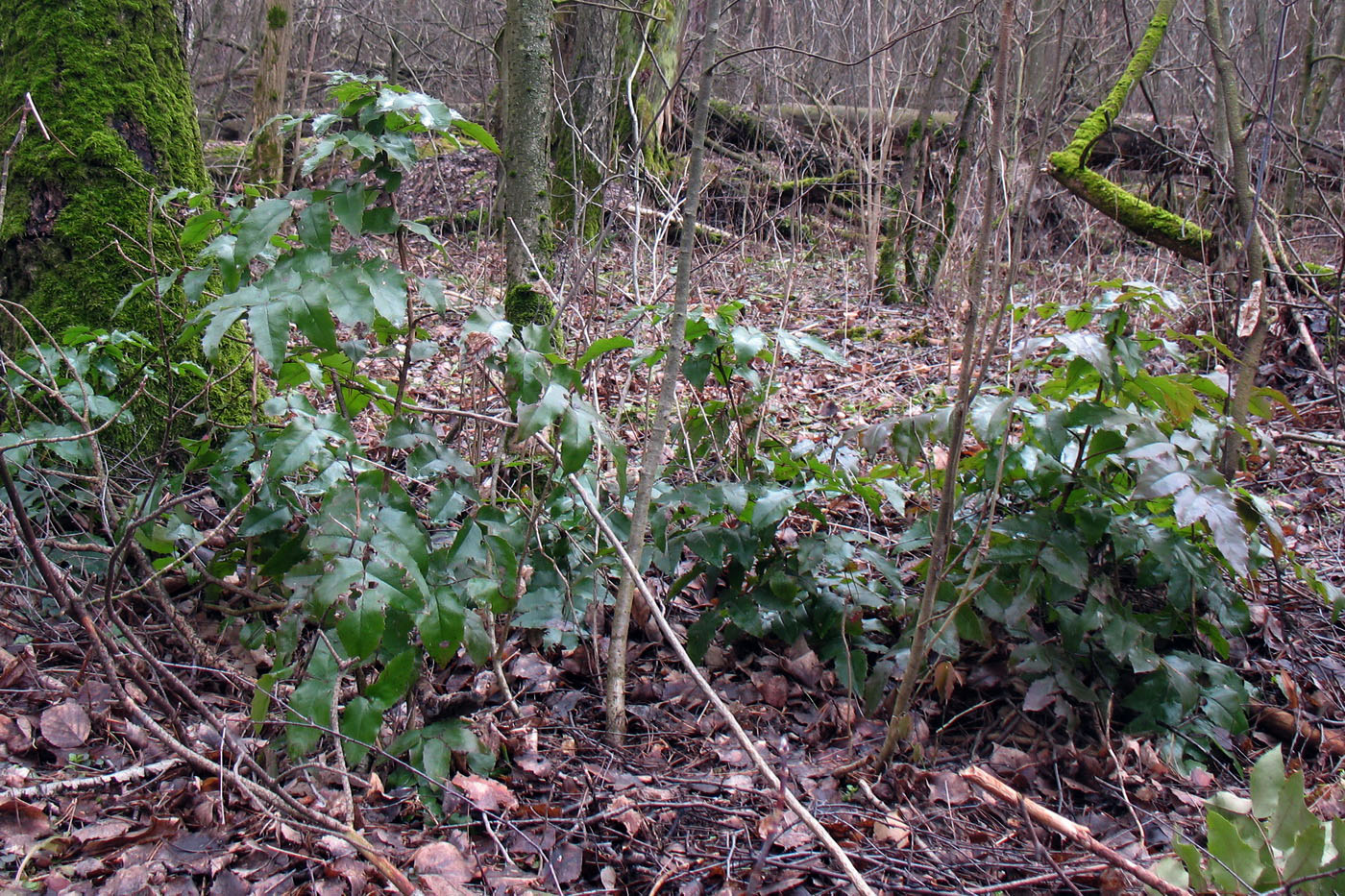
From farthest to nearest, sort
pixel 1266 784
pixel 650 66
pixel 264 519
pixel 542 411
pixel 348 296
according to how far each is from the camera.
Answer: pixel 650 66
pixel 264 519
pixel 542 411
pixel 348 296
pixel 1266 784

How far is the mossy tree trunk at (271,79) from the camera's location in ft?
22.3

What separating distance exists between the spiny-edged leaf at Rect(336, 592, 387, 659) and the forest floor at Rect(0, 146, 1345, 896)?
472 millimetres

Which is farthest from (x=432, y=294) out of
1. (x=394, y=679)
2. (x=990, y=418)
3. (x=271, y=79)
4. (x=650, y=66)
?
(x=650, y=66)

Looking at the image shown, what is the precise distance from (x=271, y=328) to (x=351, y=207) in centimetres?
33

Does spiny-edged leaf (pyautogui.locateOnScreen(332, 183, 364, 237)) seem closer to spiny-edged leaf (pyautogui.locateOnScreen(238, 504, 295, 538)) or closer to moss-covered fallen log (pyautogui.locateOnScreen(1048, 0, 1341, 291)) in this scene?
spiny-edged leaf (pyautogui.locateOnScreen(238, 504, 295, 538))

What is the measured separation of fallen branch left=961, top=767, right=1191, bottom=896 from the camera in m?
1.33

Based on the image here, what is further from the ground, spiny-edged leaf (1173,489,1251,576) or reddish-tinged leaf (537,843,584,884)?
spiny-edged leaf (1173,489,1251,576)

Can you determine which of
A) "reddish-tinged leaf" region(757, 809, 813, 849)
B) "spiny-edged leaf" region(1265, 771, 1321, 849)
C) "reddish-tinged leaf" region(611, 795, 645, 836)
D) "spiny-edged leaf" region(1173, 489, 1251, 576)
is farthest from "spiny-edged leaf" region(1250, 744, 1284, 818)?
"reddish-tinged leaf" region(611, 795, 645, 836)

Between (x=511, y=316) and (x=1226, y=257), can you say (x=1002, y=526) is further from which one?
(x=1226, y=257)

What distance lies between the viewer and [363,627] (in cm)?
152

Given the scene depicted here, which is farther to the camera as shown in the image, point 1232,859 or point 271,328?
point 271,328

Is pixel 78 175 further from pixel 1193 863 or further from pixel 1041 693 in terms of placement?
pixel 1193 863

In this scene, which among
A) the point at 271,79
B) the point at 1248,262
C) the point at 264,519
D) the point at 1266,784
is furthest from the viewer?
the point at 271,79

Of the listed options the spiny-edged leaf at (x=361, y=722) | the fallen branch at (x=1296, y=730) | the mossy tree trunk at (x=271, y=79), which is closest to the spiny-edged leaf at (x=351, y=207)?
the spiny-edged leaf at (x=361, y=722)
